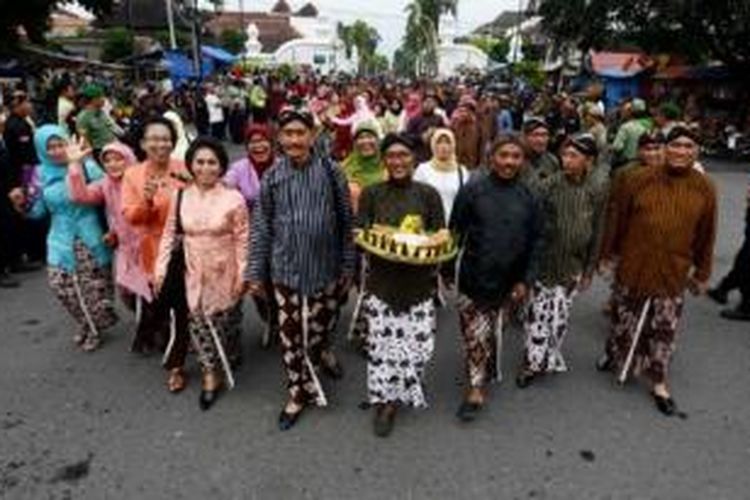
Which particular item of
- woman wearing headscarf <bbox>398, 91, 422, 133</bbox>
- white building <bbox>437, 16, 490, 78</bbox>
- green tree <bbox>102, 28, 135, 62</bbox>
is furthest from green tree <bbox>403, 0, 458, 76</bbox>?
woman wearing headscarf <bbox>398, 91, 422, 133</bbox>

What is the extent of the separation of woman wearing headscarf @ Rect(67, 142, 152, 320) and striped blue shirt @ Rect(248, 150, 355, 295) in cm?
131

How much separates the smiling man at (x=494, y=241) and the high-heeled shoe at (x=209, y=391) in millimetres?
1577

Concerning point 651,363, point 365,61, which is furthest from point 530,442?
point 365,61

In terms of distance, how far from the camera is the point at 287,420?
4656 millimetres

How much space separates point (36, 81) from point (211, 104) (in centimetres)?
704

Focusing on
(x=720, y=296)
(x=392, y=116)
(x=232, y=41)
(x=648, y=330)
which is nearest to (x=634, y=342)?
(x=648, y=330)

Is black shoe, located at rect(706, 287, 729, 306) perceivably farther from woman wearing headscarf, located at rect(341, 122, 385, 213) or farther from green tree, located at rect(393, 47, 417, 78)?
green tree, located at rect(393, 47, 417, 78)

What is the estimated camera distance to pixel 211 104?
2030 cm

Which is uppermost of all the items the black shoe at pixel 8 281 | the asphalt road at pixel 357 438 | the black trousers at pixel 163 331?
the black trousers at pixel 163 331

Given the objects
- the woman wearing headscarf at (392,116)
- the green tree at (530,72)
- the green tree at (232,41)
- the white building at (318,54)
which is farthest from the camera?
the white building at (318,54)

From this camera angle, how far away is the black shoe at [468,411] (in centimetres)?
474

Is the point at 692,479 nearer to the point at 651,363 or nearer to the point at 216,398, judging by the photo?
the point at 651,363

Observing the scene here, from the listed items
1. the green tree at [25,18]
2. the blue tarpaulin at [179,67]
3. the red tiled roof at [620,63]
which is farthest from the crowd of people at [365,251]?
the red tiled roof at [620,63]

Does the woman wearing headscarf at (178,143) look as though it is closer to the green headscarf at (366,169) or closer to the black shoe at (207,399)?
the green headscarf at (366,169)
